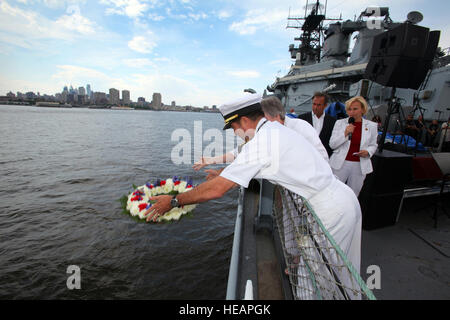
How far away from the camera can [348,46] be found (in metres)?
25.8

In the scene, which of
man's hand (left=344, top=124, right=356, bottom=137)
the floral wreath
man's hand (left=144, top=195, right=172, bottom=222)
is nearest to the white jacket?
man's hand (left=344, top=124, right=356, bottom=137)

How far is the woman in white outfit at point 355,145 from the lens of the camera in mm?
3564

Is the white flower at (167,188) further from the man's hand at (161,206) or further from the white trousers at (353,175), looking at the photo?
the white trousers at (353,175)

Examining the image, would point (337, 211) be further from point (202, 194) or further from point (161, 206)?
point (161, 206)

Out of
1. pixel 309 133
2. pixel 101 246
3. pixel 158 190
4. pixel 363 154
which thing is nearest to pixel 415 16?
pixel 363 154

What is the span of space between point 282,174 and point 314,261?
0.69 m

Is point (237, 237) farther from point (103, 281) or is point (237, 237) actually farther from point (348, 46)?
point (348, 46)

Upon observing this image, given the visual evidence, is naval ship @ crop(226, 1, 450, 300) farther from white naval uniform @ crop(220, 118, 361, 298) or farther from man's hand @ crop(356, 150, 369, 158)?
man's hand @ crop(356, 150, 369, 158)

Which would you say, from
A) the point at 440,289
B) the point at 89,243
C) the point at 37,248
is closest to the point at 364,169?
the point at 440,289

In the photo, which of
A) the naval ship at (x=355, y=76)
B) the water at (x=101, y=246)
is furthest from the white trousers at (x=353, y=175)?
the naval ship at (x=355, y=76)

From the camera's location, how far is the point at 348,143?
3.75m

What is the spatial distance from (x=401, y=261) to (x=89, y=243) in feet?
22.2

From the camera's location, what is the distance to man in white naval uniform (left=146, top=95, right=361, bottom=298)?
1697 mm
